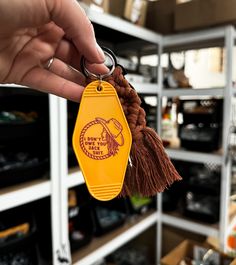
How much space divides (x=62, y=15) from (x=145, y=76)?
1066 mm

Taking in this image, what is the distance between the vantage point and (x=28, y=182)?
0.94 m

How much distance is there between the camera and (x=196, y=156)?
4.58 feet

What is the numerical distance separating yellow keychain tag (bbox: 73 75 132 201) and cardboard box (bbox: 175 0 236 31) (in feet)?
3.41

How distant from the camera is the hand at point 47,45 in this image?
0.39 m

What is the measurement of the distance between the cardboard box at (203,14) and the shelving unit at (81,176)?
0.21 ft

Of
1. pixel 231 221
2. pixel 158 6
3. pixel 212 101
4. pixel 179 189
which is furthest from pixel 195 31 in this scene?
pixel 231 221

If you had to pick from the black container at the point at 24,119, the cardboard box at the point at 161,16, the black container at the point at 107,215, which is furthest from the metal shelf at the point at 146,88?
the black container at the point at 107,215

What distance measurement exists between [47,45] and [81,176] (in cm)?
67

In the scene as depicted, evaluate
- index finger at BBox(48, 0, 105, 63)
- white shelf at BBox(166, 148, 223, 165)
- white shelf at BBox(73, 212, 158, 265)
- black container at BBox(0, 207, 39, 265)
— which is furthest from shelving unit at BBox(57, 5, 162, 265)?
index finger at BBox(48, 0, 105, 63)

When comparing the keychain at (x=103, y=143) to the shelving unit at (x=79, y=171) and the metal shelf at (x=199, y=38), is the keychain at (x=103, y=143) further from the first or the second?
the metal shelf at (x=199, y=38)

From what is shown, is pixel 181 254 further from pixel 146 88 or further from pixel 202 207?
pixel 146 88

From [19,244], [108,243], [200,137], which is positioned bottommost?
[108,243]

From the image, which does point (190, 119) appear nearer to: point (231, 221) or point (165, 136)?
point (165, 136)

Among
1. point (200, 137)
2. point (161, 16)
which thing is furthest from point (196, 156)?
point (161, 16)
